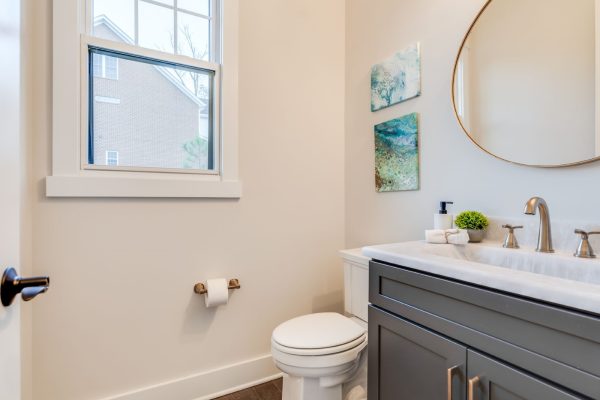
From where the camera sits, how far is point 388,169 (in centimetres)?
169

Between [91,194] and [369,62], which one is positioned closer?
[91,194]

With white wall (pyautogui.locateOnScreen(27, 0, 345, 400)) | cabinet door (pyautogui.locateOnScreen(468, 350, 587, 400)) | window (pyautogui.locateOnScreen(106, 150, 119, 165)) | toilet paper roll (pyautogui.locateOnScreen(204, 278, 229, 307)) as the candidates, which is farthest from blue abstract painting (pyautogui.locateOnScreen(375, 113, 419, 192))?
window (pyautogui.locateOnScreen(106, 150, 119, 165))

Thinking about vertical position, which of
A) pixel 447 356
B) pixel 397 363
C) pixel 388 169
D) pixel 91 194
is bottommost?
pixel 397 363

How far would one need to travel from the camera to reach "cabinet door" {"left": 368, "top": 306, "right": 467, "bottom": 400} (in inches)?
30.9

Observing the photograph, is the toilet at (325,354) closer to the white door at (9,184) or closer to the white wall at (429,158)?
the white wall at (429,158)

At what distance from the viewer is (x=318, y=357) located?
1219 millimetres

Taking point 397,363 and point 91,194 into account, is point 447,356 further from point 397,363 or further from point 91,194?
point 91,194

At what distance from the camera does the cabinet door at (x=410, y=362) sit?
2.58 ft

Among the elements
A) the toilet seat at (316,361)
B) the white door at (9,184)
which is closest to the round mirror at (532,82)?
the toilet seat at (316,361)

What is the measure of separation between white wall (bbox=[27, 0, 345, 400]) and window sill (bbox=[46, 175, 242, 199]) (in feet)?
0.16

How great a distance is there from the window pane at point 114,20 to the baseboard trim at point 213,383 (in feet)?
5.96

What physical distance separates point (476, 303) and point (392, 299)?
29 centimetres

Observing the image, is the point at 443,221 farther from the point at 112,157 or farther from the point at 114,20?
the point at 114,20

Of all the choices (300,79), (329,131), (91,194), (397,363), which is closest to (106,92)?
(91,194)
